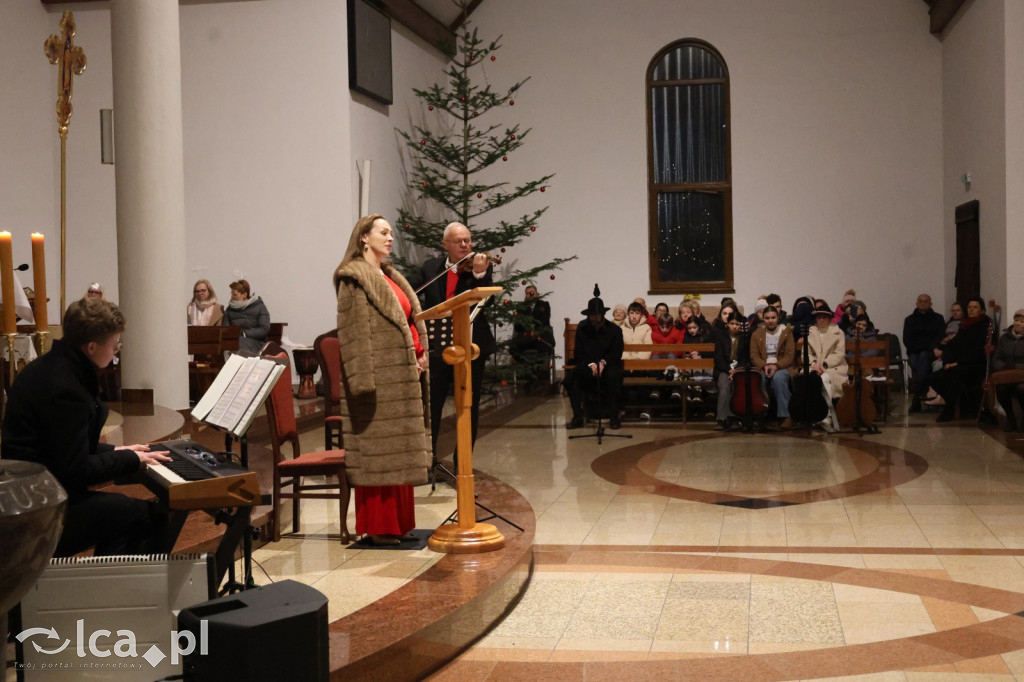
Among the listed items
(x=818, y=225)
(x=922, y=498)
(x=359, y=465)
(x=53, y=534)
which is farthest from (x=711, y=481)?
(x=818, y=225)

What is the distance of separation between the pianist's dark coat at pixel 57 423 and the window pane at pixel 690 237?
42.7ft

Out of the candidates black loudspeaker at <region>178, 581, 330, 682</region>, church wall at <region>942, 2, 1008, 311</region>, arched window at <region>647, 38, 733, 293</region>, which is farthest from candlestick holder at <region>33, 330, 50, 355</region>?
arched window at <region>647, 38, 733, 293</region>

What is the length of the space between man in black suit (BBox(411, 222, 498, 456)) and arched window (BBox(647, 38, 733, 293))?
31.2 ft

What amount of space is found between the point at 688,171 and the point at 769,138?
1.22 metres

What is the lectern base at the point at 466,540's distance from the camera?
15.9 ft

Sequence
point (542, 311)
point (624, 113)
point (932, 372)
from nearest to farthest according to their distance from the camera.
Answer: point (932, 372) → point (542, 311) → point (624, 113)

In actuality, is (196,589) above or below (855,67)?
below

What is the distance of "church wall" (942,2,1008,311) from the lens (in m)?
11.8

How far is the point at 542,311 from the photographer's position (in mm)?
14438

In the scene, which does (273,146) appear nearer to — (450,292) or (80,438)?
(450,292)

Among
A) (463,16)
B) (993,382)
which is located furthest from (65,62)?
(463,16)

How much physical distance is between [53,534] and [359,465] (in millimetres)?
2865

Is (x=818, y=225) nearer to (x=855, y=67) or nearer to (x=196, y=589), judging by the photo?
(x=855, y=67)

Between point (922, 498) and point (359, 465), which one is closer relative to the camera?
point (359, 465)
